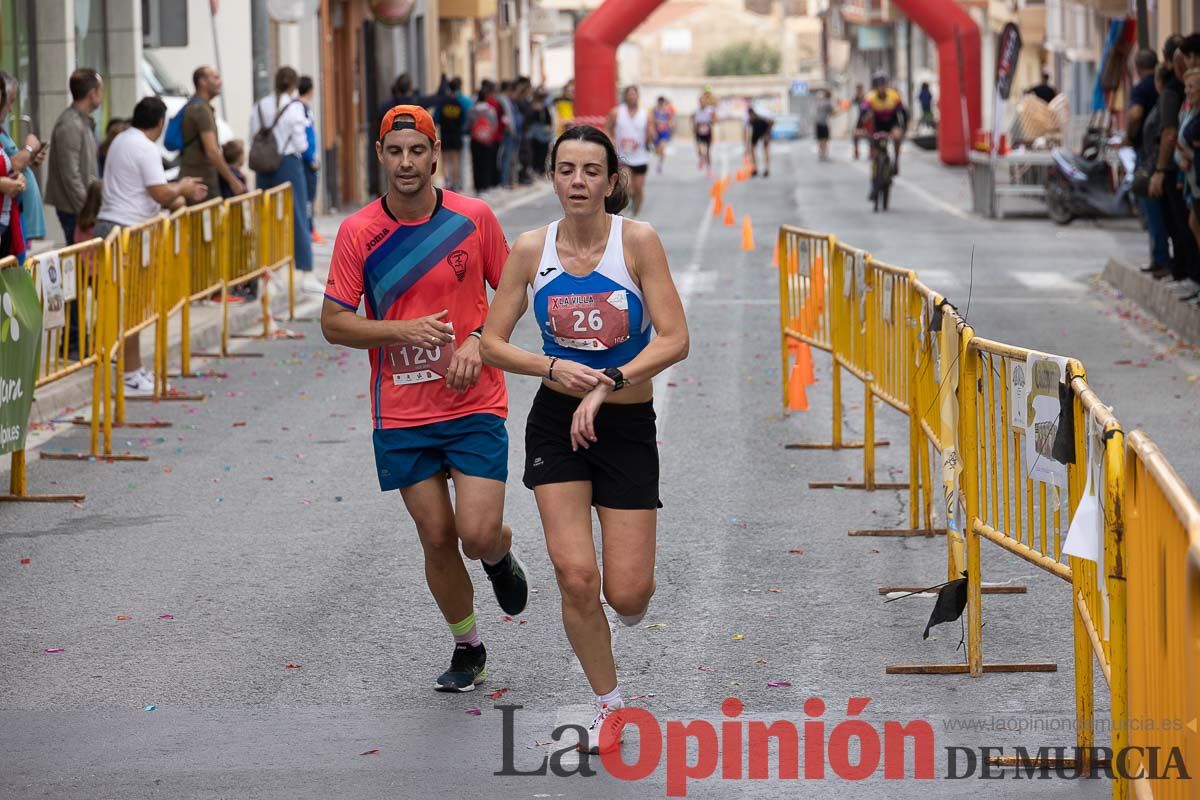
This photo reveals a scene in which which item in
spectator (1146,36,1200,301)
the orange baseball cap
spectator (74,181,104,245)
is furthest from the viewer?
spectator (1146,36,1200,301)

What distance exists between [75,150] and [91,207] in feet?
2.32

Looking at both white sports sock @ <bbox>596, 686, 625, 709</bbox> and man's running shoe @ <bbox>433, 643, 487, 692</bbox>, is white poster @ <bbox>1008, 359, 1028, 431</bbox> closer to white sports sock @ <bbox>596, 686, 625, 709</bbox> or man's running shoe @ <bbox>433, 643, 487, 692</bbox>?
white sports sock @ <bbox>596, 686, 625, 709</bbox>

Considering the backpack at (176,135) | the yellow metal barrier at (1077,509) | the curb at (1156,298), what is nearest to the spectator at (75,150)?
the backpack at (176,135)

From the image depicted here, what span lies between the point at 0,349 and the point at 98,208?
4.53m

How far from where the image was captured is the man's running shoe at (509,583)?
6.58 m

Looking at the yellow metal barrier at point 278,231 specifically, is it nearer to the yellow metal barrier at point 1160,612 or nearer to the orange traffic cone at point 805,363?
the orange traffic cone at point 805,363

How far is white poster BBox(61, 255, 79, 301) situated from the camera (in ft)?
34.1

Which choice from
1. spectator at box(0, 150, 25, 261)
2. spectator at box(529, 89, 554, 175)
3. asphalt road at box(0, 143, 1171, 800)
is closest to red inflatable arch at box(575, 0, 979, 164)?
spectator at box(529, 89, 554, 175)

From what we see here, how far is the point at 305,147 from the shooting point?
19.1m

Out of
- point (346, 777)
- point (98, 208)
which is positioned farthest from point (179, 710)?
point (98, 208)

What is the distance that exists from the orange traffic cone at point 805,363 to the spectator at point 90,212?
485 centimetres

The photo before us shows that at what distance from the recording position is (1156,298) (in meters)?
17.2

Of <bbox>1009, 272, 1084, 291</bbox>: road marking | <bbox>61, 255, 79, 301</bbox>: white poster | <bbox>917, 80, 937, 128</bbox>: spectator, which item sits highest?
<bbox>917, 80, 937, 128</bbox>: spectator

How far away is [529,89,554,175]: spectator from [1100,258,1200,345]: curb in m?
25.3
